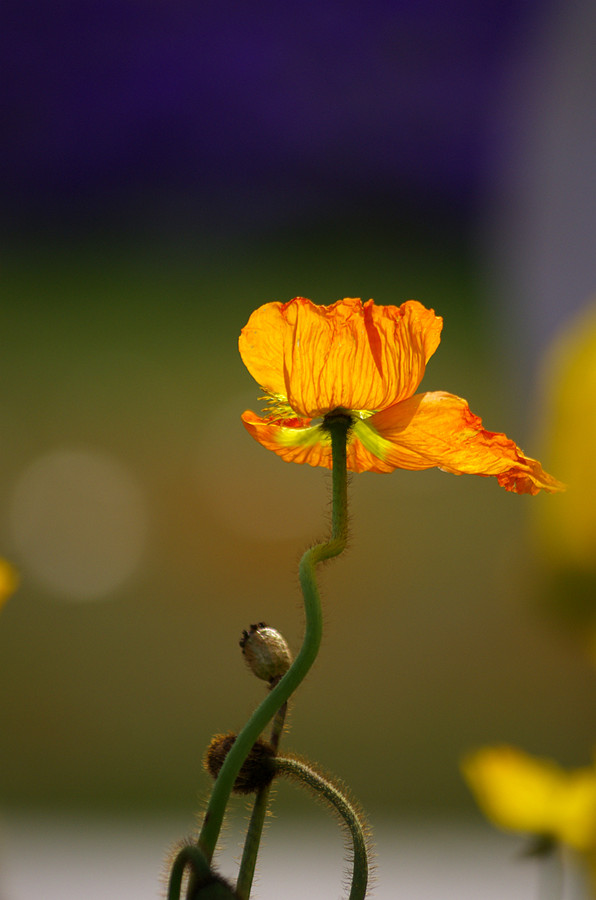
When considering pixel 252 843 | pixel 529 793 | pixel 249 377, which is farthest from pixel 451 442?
pixel 249 377

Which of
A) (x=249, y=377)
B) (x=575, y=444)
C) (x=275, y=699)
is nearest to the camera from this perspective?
(x=275, y=699)

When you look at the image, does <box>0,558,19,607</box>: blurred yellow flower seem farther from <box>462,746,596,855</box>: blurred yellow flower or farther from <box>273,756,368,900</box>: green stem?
<box>462,746,596,855</box>: blurred yellow flower

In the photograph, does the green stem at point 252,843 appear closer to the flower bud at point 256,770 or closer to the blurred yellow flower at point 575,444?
the flower bud at point 256,770

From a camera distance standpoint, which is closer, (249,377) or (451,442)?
(451,442)

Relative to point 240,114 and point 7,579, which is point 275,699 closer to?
point 7,579

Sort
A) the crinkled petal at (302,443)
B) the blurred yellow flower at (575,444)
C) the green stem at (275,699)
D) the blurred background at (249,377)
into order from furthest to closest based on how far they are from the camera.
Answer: the blurred background at (249,377) → the blurred yellow flower at (575,444) → the crinkled petal at (302,443) → the green stem at (275,699)

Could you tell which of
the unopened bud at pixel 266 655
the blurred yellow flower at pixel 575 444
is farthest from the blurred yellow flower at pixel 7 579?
the blurred yellow flower at pixel 575 444

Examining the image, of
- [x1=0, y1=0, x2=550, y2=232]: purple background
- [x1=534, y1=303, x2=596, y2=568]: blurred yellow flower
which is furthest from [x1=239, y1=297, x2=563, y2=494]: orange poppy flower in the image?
[x1=0, y1=0, x2=550, y2=232]: purple background
